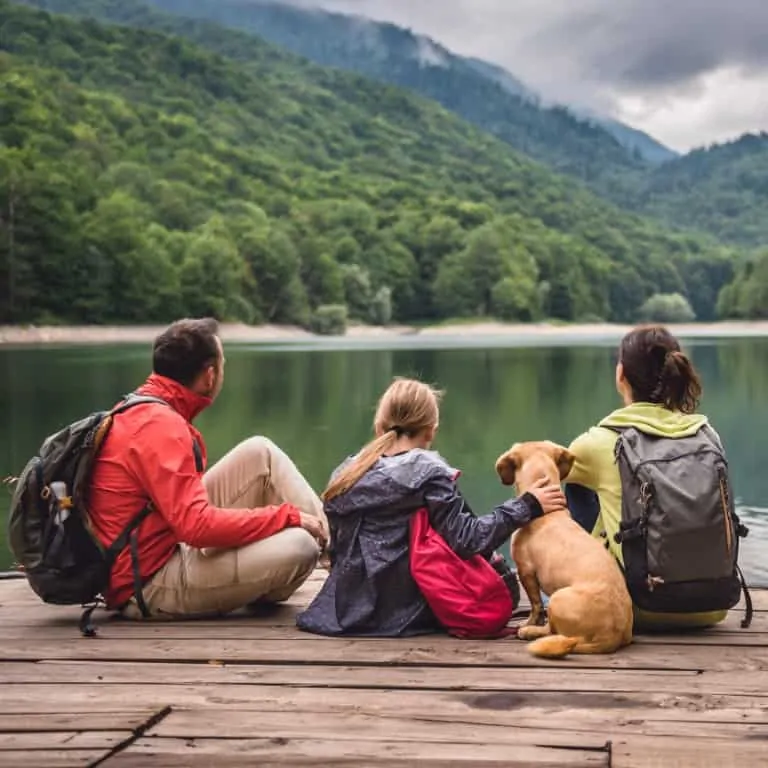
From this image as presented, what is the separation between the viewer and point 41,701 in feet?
9.62

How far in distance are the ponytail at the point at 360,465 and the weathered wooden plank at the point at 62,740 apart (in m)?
1.25

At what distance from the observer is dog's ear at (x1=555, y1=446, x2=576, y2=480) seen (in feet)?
12.4

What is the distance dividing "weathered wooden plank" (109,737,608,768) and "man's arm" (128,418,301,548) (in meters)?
1.07

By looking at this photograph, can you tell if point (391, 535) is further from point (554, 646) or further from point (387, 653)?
point (554, 646)

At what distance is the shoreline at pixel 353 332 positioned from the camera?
2397 inches

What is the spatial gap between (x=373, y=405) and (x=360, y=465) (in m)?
19.8

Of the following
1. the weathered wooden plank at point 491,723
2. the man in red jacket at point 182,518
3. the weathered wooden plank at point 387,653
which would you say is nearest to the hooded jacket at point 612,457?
the weathered wooden plank at point 387,653

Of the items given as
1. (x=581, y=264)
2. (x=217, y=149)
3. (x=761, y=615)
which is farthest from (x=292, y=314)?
(x=761, y=615)

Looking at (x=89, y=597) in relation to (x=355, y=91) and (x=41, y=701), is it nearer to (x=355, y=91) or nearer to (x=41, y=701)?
(x=41, y=701)

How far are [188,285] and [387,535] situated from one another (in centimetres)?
7224

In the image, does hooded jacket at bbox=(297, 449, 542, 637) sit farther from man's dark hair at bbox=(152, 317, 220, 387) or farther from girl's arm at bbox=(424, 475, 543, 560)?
man's dark hair at bbox=(152, 317, 220, 387)

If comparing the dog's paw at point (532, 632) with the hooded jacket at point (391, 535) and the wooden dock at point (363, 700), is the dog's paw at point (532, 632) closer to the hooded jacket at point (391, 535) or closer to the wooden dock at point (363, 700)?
the wooden dock at point (363, 700)

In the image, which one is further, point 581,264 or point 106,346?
point 581,264

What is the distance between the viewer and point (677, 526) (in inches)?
138
